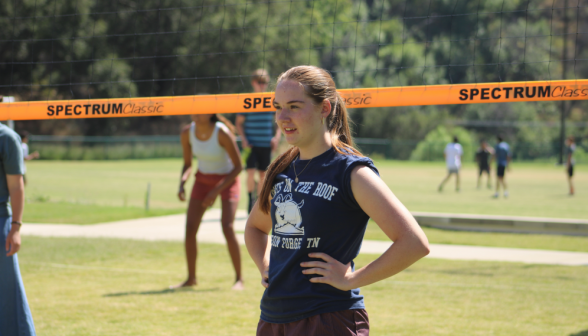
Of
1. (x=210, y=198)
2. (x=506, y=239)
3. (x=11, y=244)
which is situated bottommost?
(x=506, y=239)

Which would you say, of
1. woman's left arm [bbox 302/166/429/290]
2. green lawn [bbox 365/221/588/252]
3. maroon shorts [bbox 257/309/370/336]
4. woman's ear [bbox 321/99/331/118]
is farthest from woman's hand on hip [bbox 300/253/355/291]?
green lawn [bbox 365/221/588/252]

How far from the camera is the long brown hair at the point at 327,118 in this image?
7.95 ft

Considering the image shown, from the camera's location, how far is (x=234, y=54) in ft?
140

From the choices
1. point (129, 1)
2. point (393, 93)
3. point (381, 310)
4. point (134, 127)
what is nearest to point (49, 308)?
point (381, 310)

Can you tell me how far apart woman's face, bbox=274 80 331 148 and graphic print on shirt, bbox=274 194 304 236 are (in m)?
0.23

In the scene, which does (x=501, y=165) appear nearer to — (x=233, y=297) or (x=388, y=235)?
(x=233, y=297)

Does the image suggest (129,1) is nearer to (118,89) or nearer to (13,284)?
(118,89)

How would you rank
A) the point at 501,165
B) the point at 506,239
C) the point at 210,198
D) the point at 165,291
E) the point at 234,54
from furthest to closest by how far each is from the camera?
the point at 234,54
the point at 501,165
the point at 506,239
the point at 165,291
the point at 210,198

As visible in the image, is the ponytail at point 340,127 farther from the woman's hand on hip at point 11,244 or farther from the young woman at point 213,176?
the young woman at point 213,176

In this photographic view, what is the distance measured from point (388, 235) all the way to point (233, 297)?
13.6 ft

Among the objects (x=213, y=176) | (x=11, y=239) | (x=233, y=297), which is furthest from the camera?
(x=213, y=176)

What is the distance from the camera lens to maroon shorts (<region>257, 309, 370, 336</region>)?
2322 millimetres

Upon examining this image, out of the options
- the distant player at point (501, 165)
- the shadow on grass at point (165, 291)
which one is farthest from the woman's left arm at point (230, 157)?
the distant player at point (501, 165)

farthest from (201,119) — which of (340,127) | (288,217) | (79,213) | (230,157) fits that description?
(79,213)
